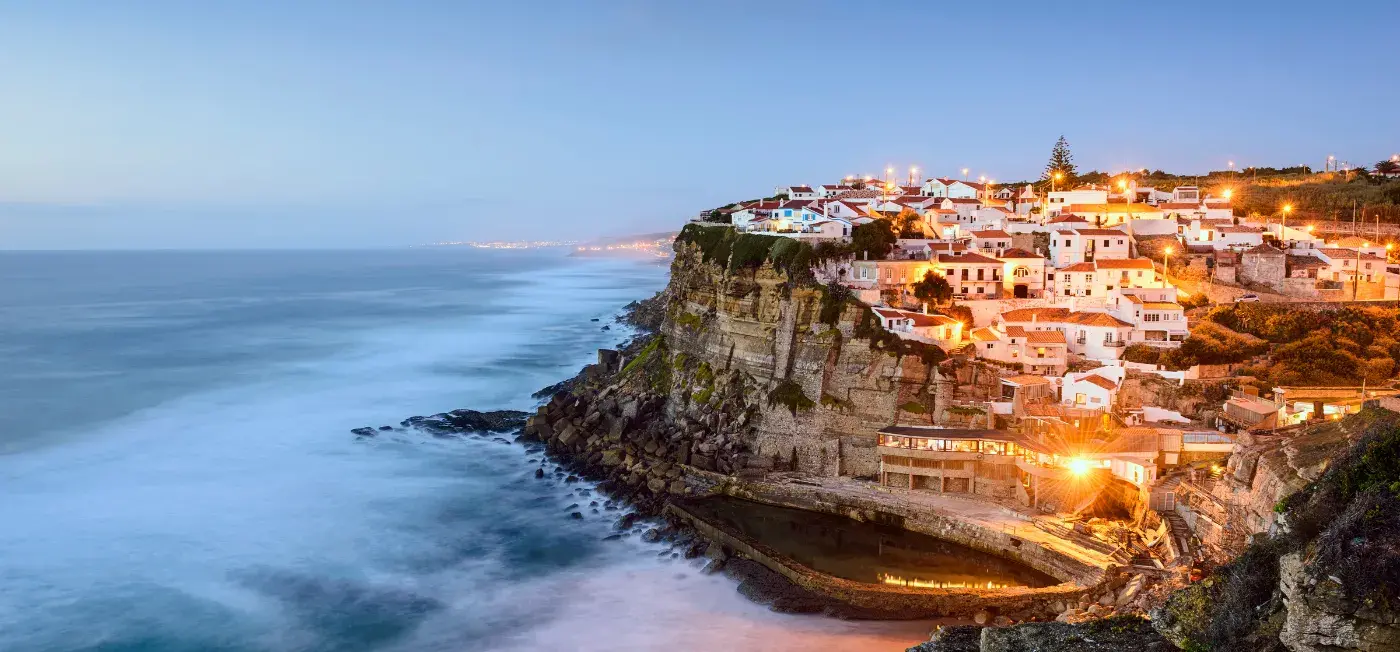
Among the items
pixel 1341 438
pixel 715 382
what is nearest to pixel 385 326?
pixel 715 382

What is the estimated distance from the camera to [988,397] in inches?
955

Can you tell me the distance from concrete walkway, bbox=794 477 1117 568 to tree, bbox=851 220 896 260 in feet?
31.0

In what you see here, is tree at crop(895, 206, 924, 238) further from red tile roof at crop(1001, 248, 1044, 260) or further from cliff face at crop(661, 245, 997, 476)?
cliff face at crop(661, 245, 997, 476)

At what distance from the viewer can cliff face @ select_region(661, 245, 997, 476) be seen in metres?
24.4

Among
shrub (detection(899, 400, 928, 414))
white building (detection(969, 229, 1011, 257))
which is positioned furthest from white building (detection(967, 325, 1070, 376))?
white building (detection(969, 229, 1011, 257))

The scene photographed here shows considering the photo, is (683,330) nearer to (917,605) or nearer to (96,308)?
(917,605)

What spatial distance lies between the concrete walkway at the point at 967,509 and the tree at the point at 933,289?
7607mm

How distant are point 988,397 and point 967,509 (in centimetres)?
443

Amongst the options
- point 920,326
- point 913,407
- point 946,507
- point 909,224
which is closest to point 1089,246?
point 909,224

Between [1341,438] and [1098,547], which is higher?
[1341,438]

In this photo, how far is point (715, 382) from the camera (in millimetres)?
28844

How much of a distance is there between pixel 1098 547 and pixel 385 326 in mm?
55132

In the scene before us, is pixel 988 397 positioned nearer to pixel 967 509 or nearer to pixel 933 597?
pixel 967 509

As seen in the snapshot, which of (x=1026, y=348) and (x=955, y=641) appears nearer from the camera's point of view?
(x=955, y=641)
